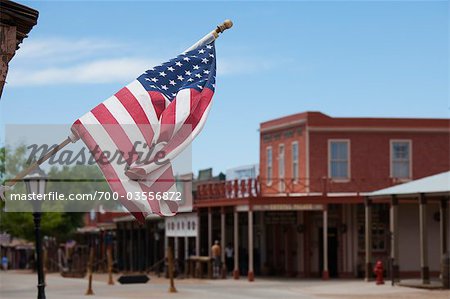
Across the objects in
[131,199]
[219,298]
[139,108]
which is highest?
[139,108]

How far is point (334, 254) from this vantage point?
1665 inches

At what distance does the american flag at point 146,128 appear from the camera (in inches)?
429

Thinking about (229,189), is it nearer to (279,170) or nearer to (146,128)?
(279,170)

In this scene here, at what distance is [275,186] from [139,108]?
33.8 m

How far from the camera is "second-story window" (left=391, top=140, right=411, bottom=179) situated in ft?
141

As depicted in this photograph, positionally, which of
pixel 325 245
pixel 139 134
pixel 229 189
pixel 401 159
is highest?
pixel 401 159

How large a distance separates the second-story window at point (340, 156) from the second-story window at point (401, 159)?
185cm

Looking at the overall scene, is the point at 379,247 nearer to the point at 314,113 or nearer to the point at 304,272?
the point at 304,272

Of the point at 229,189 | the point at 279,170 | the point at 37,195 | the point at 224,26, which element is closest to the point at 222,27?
the point at 224,26

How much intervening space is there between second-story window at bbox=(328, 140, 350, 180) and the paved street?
5551 mm

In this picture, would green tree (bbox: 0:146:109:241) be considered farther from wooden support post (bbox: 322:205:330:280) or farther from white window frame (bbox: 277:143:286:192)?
wooden support post (bbox: 322:205:330:280)

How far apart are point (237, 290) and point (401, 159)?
12.3 metres

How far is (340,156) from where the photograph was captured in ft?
140

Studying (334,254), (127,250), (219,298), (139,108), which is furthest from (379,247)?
(139,108)
